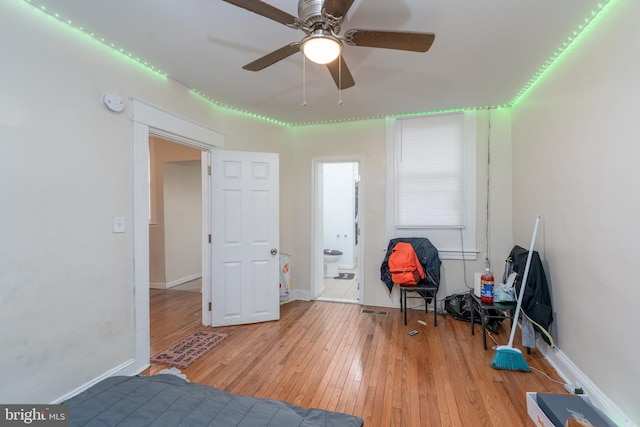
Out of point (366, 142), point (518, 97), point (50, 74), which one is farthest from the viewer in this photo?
point (366, 142)

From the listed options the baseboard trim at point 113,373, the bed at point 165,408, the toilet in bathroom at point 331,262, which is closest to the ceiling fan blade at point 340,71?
the bed at point 165,408

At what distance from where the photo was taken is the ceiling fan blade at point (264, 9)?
4.18ft

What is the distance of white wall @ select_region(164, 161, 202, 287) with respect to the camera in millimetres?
4844

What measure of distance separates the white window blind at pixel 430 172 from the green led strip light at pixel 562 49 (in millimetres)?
765

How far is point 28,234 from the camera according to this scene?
5.53ft

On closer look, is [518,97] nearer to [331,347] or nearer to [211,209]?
[331,347]

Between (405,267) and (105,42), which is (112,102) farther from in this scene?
(405,267)

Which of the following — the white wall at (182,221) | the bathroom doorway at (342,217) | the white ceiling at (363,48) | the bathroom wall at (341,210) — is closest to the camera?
the white ceiling at (363,48)

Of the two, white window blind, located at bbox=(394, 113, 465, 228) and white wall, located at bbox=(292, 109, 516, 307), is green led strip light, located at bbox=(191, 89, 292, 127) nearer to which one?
white wall, located at bbox=(292, 109, 516, 307)

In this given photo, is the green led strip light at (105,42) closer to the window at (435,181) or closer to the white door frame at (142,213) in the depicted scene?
the white door frame at (142,213)

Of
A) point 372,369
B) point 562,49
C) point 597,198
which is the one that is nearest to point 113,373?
point 372,369

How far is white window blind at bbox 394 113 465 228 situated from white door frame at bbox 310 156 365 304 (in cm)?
49

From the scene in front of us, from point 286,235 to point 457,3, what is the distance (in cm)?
321

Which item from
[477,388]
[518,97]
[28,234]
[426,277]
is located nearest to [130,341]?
[28,234]
